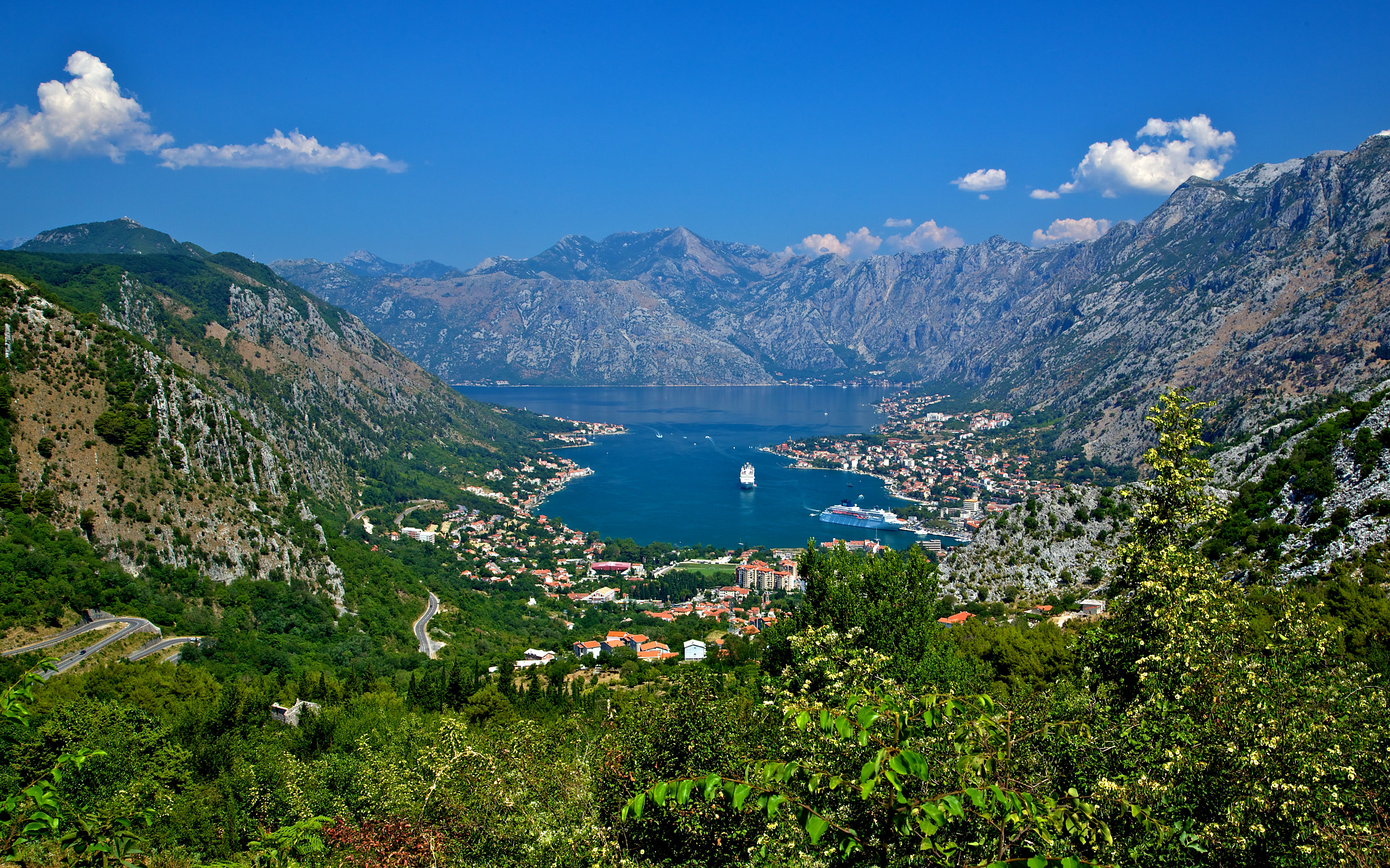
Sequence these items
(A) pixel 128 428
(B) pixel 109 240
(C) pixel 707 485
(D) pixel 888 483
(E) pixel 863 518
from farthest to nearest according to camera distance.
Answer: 1. (B) pixel 109 240
2. (D) pixel 888 483
3. (C) pixel 707 485
4. (E) pixel 863 518
5. (A) pixel 128 428

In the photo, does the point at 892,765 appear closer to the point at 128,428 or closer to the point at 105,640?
the point at 105,640

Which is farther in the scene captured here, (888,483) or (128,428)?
(888,483)

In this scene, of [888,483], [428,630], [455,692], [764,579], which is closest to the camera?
[455,692]

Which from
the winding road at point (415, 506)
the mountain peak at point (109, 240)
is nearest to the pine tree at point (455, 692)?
the winding road at point (415, 506)

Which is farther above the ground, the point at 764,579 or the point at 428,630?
the point at 428,630

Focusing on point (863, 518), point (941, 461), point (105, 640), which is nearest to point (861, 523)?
point (863, 518)

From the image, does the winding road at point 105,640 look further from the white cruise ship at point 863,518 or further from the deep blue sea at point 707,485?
the white cruise ship at point 863,518

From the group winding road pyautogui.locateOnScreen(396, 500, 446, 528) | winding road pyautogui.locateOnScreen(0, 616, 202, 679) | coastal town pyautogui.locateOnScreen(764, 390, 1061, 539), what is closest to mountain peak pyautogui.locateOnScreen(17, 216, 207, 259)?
winding road pyautogui.locateOnScreen(396, 500, 446, 528)

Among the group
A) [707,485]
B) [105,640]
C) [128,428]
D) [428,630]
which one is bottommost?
[428,630]
